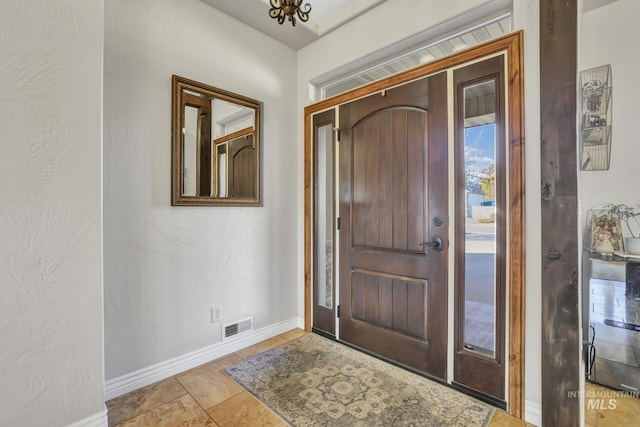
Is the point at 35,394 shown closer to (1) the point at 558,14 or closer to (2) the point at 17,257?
(2) the point at 17,257

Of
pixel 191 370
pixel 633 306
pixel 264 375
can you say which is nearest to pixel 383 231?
pixel 264 375

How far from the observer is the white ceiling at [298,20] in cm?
229

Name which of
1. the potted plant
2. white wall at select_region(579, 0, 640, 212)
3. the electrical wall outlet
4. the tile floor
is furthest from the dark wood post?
the electrical wall outlet

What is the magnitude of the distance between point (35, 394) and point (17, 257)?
0.65 meters

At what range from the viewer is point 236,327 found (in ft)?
8.11

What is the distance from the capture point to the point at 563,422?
149cm

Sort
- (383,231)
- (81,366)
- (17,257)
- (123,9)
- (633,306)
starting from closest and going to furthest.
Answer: (17,257) < (81,366) < (633,306) < (123,9) < (383,231)

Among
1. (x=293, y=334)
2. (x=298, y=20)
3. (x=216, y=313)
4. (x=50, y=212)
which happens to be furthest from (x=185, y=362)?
(x=298, y=20)

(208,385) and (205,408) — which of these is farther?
(208,385)

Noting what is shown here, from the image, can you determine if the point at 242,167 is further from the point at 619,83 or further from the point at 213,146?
the point at 619,83

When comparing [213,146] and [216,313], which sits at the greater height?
[213,146]

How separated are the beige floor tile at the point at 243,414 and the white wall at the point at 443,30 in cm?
117

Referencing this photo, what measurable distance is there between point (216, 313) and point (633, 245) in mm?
2902

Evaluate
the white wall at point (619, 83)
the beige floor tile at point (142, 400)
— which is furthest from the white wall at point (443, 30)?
the beige floor tile at point (142, 400)
